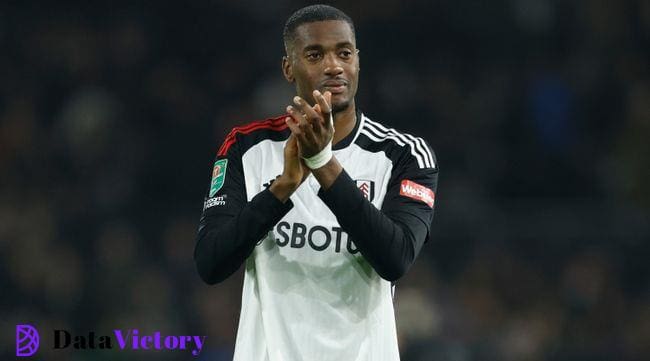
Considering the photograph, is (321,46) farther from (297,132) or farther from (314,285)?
(314,285)

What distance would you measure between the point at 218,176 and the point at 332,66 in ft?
1.54

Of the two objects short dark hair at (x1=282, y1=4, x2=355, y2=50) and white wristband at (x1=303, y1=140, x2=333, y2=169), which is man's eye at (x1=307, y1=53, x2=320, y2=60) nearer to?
short dark hair at (x1=282, y1=4, x2=355, y2=50)

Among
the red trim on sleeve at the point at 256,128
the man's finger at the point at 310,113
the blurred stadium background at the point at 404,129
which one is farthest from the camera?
the blurred stadium background at the point at 404,129

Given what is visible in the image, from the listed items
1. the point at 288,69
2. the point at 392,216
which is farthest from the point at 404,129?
the point at 392,216

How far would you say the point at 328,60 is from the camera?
2.74 meters

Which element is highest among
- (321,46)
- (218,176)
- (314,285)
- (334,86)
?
(321,46)

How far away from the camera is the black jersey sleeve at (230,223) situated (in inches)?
97.5

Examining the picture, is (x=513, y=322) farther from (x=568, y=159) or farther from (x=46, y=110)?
(x=46, y=110)

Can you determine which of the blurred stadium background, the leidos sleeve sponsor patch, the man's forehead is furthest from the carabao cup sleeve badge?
the blurred stadium background

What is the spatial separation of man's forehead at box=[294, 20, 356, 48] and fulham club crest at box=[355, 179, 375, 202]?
413 mm

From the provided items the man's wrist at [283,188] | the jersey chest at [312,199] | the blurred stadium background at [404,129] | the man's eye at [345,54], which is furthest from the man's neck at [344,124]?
the blurred stadium background at [404,129]

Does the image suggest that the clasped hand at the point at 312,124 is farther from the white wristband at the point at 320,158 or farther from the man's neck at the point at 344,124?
the man's neck at the point at 344,124

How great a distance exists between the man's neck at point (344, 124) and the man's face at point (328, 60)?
56mm

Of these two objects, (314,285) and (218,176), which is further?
(218,176)
